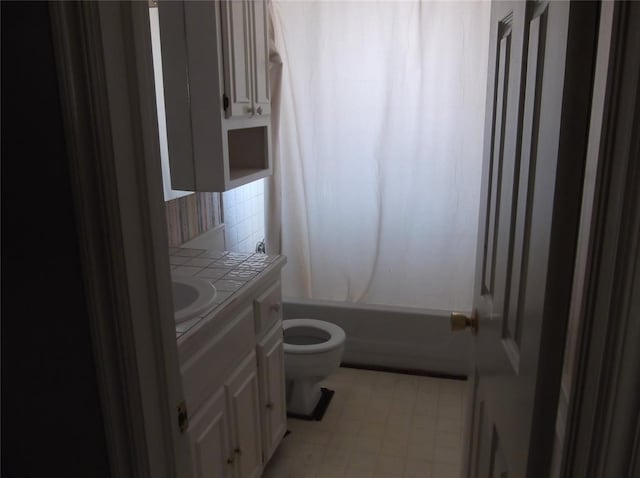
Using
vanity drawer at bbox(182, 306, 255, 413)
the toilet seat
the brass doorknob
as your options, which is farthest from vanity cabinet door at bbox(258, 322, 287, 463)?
the brass doorknob

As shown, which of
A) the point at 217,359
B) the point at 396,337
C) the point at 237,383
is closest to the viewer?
the point at 217,359

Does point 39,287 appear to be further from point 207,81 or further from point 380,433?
point 380,433

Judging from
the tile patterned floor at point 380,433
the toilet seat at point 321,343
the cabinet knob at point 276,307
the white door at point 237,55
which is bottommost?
the tile patterned floor at point 380,433

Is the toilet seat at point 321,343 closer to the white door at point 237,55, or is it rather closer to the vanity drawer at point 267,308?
the vanity drawer at point 267,308

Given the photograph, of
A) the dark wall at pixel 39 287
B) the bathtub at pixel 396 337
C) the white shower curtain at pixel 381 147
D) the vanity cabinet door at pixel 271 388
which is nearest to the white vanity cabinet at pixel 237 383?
the vanity cabinet door at pixel 271 388

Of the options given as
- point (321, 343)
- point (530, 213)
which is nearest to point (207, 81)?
point (321, 343)

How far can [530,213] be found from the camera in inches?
31.9

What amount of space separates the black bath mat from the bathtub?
1.17 ft

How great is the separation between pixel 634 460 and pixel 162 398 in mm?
684

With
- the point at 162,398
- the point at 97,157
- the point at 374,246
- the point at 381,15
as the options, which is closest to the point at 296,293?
the point at 374,246

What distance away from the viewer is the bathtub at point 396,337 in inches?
113

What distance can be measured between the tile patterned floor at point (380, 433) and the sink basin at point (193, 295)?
88 centimetres

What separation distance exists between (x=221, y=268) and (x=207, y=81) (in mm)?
675

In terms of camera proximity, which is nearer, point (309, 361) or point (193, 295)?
point (193, 295)
